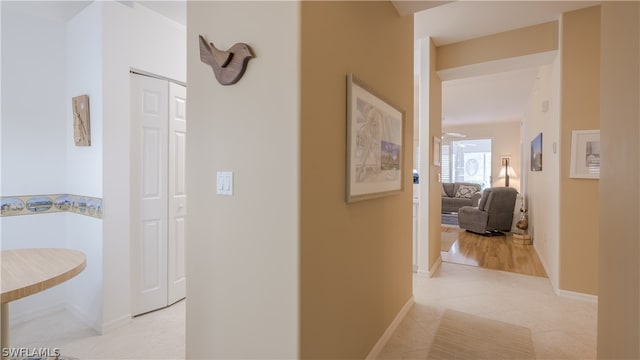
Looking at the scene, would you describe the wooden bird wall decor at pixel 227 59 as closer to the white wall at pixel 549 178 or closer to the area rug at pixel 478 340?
the area rug at pixel 478 340

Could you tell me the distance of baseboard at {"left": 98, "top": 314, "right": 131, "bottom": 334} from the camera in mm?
2380

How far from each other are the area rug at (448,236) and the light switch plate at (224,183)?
4.35 meters

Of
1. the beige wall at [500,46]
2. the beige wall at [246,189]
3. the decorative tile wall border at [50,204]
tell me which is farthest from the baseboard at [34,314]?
the beige wall at [500,46]

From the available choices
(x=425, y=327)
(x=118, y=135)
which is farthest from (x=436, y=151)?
(x=118, y=135)

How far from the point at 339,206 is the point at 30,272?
61.6 inches

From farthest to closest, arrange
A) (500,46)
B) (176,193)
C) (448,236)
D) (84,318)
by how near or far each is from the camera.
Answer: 1. (448,236)
2. (500,46)
3. (176,193)
4. (84,318)

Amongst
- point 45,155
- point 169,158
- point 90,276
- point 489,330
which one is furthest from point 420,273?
point 45,155

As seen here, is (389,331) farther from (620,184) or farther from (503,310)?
(620,184)

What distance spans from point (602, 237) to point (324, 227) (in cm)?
133

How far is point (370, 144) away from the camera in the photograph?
186cm

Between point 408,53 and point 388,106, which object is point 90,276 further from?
point 408,53

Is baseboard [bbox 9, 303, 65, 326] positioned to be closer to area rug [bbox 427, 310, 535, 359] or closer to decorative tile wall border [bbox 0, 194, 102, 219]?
decorative tile wall border [bbox 0, 194, 102, 219]

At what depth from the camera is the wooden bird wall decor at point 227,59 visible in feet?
4.63

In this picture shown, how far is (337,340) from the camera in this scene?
5.32 feet
